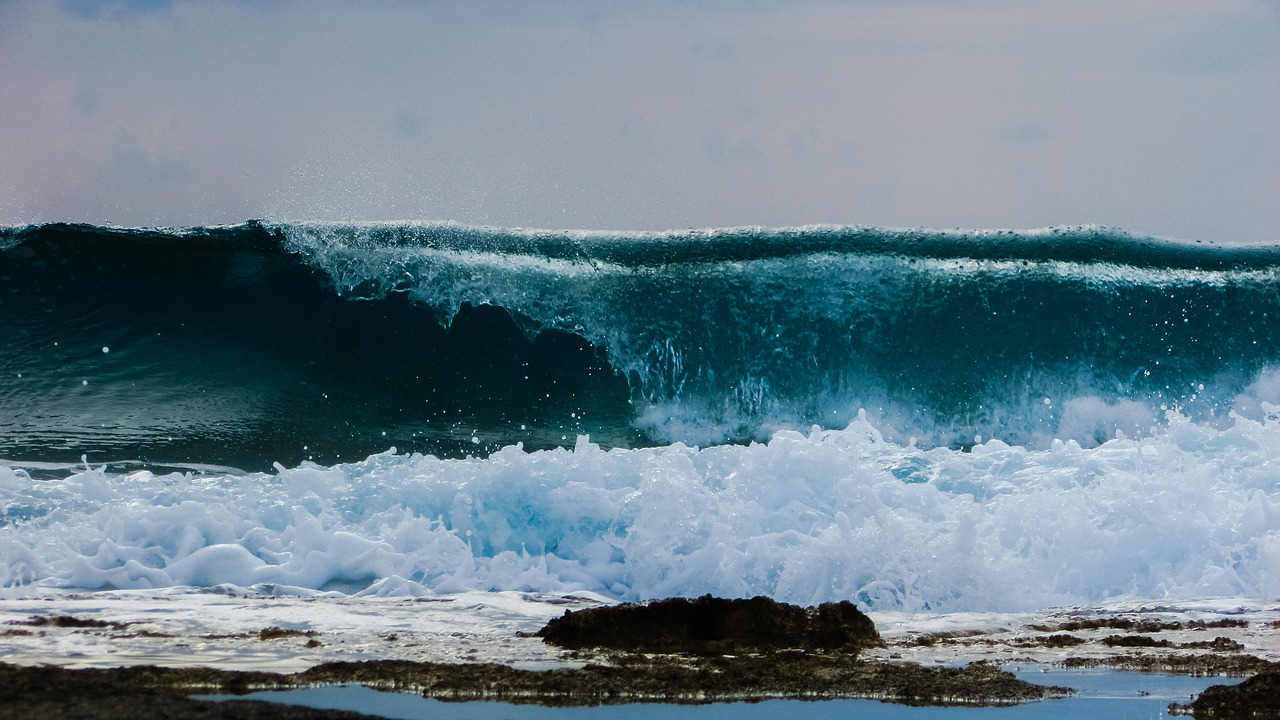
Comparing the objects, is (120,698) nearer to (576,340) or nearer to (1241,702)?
(1241,702)

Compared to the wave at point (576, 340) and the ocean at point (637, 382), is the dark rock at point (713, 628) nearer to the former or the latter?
the ocean at point (637, 382)

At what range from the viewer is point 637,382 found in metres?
12.0

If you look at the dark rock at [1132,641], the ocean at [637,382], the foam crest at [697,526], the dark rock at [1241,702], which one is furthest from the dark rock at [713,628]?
the ocean at [637,382]

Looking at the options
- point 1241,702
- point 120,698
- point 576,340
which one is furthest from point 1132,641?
point 576,340

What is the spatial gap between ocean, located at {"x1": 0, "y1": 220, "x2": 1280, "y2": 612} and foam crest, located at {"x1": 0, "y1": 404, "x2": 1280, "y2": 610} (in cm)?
3

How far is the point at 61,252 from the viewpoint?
12.8 metres

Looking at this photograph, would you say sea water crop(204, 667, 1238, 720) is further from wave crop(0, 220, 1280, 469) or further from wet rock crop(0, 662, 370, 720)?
wave crop(0, 220, 1280, 469)

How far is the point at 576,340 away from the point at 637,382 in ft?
2.60

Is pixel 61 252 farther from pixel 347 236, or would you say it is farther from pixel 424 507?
pixel 424 507

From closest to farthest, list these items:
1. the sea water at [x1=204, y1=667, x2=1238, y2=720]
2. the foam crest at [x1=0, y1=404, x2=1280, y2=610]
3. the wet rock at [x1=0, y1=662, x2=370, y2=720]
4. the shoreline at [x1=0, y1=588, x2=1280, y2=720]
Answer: the wet rock at [x1=0, y1=662, x2=370, y2=720] < the sea water at [x1=204, y1=667, x2=1238, y2=720] < the shoreline at [x1=0, y1=588, x2=1280, y2=720] < the foam crest at [x1=0, y1=404, x2=1280, y2=610]

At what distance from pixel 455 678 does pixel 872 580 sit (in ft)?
11.3

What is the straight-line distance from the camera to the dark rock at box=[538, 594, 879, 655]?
493 cm

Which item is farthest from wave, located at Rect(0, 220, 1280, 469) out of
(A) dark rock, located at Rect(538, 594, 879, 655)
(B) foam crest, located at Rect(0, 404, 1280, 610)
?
(A) dark rock, located at Rect(538, 594, 879, 655)

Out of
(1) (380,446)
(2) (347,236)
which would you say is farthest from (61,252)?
(1) (380,446)
